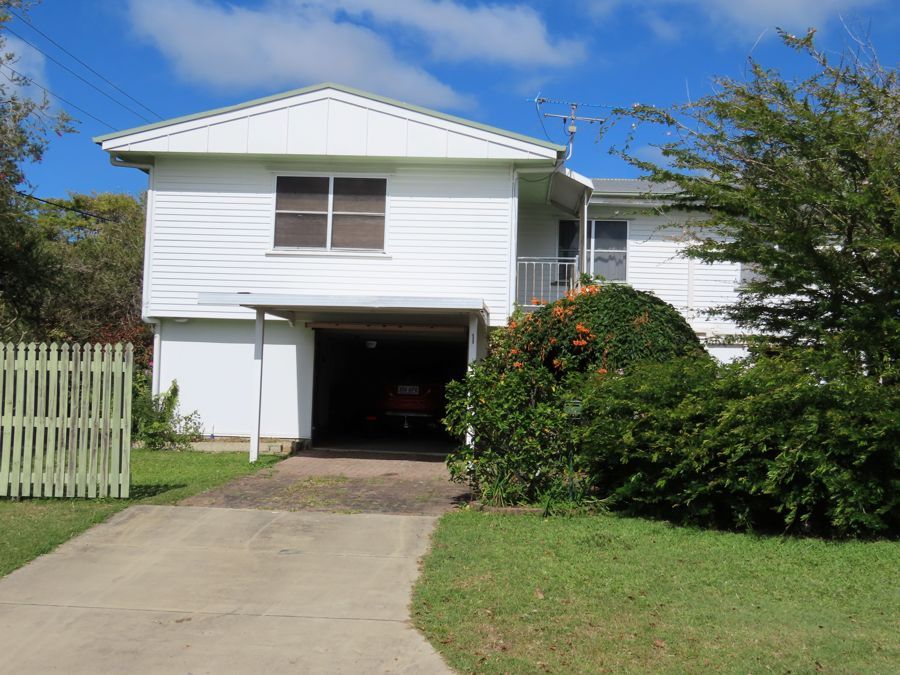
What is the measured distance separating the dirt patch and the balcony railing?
3976 millimetres

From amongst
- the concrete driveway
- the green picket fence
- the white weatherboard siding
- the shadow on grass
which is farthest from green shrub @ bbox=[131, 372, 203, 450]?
the white weatherboard siding

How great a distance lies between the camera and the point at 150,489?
956 centimetres

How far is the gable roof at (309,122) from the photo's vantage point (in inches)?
544

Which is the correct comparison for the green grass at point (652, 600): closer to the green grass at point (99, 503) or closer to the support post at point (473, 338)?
the green grass at point (99, 503)

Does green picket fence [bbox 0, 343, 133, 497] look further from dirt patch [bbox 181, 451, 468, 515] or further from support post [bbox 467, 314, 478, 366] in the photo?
support post [bbox 467, 314, 478, 366]

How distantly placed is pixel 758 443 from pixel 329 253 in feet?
28.3

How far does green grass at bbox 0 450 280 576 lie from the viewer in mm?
7102

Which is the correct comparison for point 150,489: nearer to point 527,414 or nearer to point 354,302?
point 354,302

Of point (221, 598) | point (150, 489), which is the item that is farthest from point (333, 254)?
point (221, 598)

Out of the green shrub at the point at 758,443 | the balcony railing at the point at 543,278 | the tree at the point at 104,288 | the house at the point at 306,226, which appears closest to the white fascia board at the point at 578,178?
the house at the point at 306,226

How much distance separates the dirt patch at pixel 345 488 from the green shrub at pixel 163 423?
7.31 ft

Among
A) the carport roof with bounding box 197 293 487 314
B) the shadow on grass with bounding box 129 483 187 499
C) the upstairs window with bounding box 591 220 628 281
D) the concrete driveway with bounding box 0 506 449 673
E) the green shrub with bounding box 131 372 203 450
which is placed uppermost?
the upstairs window with bounding box 591 220 628 281

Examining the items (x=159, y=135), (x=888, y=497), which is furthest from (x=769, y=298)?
(x=159, y=135)

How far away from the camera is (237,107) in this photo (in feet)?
45.8
